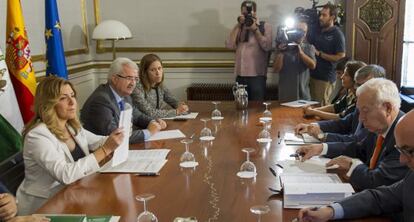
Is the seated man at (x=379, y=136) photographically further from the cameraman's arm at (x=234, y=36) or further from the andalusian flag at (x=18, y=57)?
the cameraman's arm at (x=234, y=36)

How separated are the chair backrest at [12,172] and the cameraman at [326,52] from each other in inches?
128

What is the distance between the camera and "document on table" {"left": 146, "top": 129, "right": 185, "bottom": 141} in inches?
100

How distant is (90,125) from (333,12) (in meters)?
2.98

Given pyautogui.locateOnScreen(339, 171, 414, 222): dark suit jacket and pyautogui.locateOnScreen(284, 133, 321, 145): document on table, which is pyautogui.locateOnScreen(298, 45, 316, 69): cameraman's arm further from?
pyautogui.locateOnScreen(339, 171, 414, 222): dark suit jacket

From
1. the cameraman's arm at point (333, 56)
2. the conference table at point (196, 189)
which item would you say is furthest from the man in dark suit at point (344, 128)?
the cameraman's arm at point (333, 56)

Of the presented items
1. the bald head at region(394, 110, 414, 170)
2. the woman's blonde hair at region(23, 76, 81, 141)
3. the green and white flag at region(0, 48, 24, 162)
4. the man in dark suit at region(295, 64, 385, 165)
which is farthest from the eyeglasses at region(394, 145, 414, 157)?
the green and white flag at region(0, 48, 24, 162)

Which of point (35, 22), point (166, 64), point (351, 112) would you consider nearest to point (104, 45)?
point (166, 64)

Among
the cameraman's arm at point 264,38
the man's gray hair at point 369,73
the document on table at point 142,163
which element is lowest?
the document on table at point 142,163

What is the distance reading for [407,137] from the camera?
1.18m

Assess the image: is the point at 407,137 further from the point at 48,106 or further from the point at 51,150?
the point at 48,106

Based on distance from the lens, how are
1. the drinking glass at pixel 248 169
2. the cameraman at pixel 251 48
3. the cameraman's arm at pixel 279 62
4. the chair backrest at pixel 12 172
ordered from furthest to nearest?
the cameraman at pixel 251 48, the cameraman's arm at pixel 279 62, the chair backrest at pixel 12 172, the drinking glass at pixel 248 169

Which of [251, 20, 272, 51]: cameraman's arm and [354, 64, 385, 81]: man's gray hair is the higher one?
[251, 20, 272, 51]: cameraman's arm

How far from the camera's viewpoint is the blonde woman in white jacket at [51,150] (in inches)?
72.0

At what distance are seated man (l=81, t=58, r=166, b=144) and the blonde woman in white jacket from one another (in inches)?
18.3
